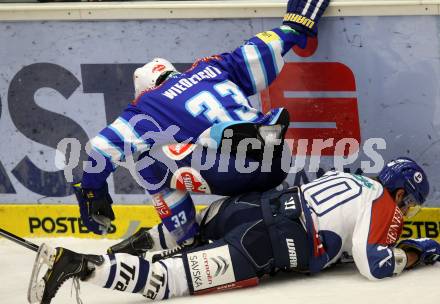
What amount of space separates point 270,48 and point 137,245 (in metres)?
1.17

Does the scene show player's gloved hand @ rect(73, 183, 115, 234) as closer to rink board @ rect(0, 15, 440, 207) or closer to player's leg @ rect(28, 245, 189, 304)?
rink board @ rect(0, 15, 440, 207)

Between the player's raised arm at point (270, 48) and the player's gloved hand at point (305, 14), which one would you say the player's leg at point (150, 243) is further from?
the player's gloved hand at point (305, 14)

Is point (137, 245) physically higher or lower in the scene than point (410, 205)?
lower

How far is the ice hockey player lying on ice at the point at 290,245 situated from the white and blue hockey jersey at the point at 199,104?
1.35ft

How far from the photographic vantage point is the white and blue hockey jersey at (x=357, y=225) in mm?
5000

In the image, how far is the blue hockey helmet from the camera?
5238 mm

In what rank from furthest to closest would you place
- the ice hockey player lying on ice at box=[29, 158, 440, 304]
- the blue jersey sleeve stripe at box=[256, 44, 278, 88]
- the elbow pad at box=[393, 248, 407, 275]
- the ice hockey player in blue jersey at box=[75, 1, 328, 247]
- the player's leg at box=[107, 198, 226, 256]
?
the player's leg at box=[107, 198, 226, 256] < the blue jersey sleeve stripe at box=[256, 44, 278, 88] < the ice hockey player in blue jersey at box=[75, 1, 328, 247] < the elbow pad at box=[393, 248, 407, 275] < the ice hockey player lying on ice at box=[29, 158, 440, 304]

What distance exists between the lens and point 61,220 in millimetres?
6328

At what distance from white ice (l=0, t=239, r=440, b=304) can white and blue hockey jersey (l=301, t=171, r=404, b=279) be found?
8cm

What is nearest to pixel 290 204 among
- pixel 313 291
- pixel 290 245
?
pixel 290 245

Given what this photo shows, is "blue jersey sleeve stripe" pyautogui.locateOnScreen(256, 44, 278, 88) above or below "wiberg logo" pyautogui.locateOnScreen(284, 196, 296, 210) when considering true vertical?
above

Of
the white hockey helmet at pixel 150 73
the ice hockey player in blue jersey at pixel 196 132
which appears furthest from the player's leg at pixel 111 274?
the white hockey helmet at pixel 150 73

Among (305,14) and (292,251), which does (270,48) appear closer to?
(305,14)

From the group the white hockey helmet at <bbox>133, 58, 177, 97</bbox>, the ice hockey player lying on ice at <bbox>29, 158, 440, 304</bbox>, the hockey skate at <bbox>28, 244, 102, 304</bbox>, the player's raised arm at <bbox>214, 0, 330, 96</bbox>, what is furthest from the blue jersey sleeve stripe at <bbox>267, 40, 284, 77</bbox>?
the hockey skate at <bbox>28, 244, 102, 304</bbox>
